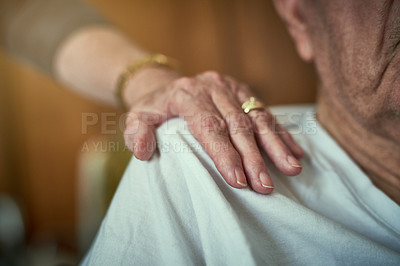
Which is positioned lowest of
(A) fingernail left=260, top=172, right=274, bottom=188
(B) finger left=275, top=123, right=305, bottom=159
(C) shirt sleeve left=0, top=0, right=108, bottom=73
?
(A) fingernail left=260, top=172, right=274, bottom=188

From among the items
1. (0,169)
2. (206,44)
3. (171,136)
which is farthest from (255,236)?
(0,169)

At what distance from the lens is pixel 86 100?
2523 millimetres

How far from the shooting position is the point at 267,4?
8.34ft

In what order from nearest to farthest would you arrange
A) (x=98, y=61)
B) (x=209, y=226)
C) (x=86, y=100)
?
1. (x=209, y=226)
2. (x=98, y=61)
3. (x=86, y=100)

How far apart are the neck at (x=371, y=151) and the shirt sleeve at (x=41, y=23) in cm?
83

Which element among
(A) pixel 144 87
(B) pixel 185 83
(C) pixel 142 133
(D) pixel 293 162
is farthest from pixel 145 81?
(D) pixel 293 162

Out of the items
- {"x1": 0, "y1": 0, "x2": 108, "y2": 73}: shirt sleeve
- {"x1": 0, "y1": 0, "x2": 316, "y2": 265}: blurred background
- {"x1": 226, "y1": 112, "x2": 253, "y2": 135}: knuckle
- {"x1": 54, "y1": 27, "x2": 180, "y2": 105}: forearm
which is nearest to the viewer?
{"x1": 226, "y1": 112, "x2": 253, "y2": 135}: knuckle

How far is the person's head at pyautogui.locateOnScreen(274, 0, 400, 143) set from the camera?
60 cm

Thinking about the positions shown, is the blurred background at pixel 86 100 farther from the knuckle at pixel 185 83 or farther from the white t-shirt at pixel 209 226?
the white t-shirt at pixel 209 226

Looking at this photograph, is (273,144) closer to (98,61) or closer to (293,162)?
(293,162)

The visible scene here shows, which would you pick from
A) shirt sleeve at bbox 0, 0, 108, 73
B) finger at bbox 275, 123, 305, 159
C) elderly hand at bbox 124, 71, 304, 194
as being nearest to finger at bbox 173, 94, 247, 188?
elderly hand at bbox 124, 71, 304, 194

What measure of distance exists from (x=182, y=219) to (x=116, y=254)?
108 millimetres

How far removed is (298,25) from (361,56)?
0.20m

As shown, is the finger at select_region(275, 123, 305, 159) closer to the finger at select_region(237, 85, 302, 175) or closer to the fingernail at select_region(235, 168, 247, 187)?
the finger at select_region(237, 85, 302, 175)
